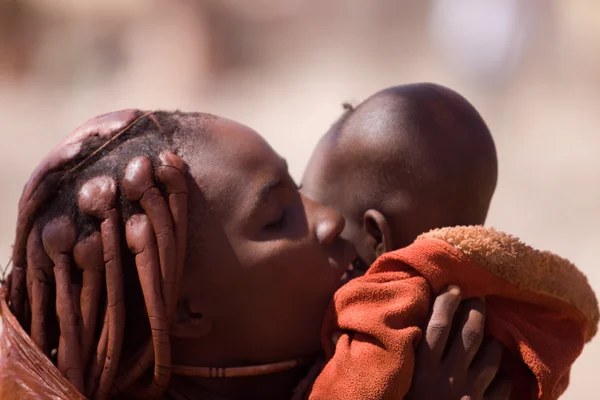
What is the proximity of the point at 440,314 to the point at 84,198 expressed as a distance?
622 millimetres

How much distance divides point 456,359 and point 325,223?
326 millimetres

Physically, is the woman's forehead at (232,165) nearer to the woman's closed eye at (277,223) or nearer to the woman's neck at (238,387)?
the woman's closed eye at (277,223)

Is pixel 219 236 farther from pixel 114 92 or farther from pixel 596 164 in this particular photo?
pixel 114 92

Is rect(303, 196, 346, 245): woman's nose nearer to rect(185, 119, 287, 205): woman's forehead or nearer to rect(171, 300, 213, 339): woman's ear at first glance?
rect(185, 119, 287, 205): woman's forehead

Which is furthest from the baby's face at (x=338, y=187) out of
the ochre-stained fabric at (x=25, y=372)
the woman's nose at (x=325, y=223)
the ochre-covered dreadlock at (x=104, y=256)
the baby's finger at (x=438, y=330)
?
the ochre-stained fabric at (x=25, y=372)

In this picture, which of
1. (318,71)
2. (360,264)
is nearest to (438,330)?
(360,264)

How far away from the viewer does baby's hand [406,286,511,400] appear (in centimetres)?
126

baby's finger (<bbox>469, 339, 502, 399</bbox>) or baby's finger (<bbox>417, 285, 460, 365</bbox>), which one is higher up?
baby's finger (<bbox>417, 285, 460, 365</bbox>)

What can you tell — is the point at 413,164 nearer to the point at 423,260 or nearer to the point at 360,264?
the point at 360,264

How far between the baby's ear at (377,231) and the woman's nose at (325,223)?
334 millimetres

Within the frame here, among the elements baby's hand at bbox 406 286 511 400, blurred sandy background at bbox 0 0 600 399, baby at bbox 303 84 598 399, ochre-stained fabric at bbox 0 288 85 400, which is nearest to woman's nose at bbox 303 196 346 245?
baby at bbox 303 84 598 399

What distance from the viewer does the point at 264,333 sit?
4.35ft

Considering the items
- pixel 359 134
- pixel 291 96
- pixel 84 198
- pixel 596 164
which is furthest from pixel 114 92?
pixel 84 198

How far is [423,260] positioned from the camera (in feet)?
4.21
